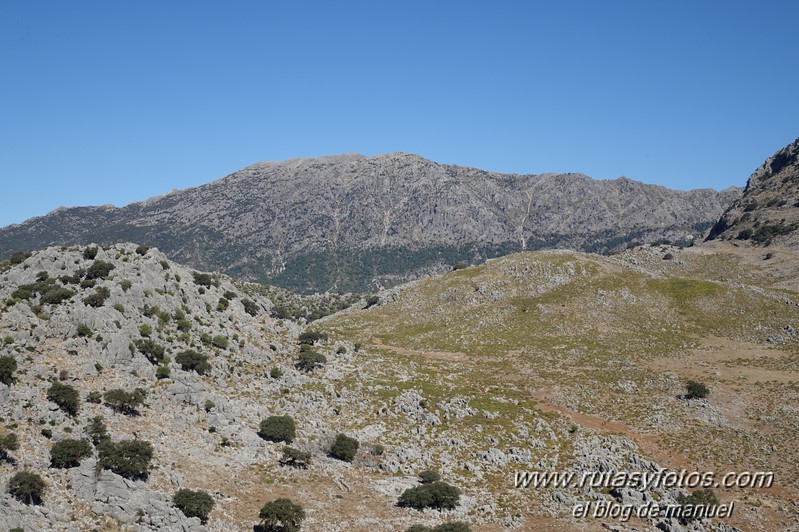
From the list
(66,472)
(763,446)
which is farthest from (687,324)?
(66,472)

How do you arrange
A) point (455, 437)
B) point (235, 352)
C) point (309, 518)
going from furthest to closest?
point (235, 352)
point (455, 437)
point (309, 518)

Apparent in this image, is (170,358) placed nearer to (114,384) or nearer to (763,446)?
(114,384)

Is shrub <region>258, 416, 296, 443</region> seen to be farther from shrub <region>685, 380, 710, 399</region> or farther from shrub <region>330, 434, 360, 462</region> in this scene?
shrub <region>685, 380, 710, 399</region>

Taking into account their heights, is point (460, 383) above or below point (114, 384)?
below

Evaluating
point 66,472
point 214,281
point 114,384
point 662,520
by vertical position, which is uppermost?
point 214,281

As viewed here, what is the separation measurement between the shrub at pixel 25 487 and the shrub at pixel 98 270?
33.9m

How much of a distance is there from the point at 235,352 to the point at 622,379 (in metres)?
55.7

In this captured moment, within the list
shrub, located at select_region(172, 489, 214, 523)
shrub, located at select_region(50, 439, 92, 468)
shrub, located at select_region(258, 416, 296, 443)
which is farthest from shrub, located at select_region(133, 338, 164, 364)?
shrub, located at select_region(172, 489, 214, 523)

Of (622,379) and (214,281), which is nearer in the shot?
(622,379)

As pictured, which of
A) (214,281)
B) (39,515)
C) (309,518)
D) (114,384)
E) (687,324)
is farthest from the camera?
(687,324)

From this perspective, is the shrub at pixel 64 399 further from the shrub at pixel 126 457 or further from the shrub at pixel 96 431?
the shrub at pixel 126 457

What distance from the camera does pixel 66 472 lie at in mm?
40250

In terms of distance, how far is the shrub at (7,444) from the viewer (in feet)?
127

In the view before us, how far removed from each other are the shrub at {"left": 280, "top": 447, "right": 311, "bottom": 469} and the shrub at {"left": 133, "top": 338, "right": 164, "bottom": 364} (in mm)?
18291
